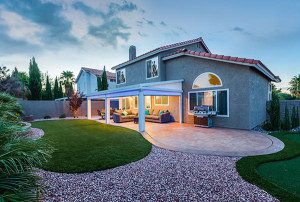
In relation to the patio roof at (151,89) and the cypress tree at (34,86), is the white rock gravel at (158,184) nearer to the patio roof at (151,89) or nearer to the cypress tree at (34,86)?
the patio roof at (151,89)

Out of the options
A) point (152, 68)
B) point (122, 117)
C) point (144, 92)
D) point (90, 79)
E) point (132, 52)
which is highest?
point (132, 52)

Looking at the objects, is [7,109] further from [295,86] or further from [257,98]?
[295,86]

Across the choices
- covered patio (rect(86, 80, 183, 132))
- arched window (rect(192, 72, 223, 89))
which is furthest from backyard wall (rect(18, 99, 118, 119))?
arched window (rect(192, 72, 223, 89))

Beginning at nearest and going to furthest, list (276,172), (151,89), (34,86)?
(276,172)
(151,89)
(34,86)

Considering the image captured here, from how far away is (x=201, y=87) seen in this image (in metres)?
14.5

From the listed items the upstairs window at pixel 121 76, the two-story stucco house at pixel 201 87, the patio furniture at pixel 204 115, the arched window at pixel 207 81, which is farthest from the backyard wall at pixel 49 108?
the patio furniture at pixel 204 115

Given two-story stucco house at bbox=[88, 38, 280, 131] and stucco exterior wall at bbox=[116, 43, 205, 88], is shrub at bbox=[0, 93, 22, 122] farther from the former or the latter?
stucco exterior wall at bbox=[116, 43, 205, 88]

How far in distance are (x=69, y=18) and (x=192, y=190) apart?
14.4 meters

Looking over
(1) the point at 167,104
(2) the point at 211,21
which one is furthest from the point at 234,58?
(1) the point at 167,104

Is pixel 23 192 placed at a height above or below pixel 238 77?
below

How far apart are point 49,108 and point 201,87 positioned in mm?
21385

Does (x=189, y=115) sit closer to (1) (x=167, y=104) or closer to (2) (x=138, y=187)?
(1) (x=167, y=104)

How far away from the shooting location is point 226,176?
5.10 m

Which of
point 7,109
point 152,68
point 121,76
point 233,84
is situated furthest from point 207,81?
point 121,76
